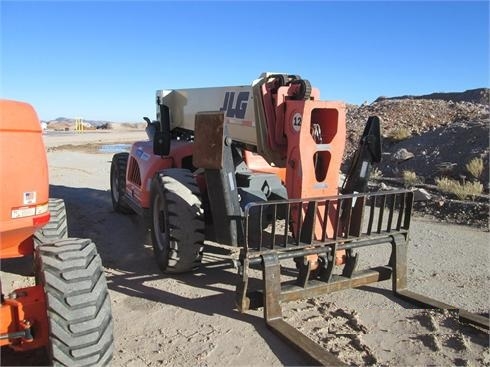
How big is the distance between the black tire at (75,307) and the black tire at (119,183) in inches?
196

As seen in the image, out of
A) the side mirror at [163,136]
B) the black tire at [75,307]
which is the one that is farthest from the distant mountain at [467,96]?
the black tire at [75,307]

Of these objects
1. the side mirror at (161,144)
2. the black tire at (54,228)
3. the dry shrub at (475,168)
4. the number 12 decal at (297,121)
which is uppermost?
the number 12 decal at (297,121)

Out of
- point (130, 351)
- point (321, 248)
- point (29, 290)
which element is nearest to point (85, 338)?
point (29, 290)

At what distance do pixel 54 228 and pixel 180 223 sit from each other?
4.23ft

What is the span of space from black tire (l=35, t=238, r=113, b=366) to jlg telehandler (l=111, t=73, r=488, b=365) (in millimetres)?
1381

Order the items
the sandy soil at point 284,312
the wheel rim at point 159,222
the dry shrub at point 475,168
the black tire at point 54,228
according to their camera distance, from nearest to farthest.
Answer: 1. the sandy soil at point 284,312
2. the black tire at point 54,228
3. the wheel rim at point 159,222
4. the dry shrub at point 475,168

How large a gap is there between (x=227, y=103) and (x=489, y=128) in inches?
485

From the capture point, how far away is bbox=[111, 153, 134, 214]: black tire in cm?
835

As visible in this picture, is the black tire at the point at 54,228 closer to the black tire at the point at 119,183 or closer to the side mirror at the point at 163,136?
the side mirror at the point at 163,136

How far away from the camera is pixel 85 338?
121 inches

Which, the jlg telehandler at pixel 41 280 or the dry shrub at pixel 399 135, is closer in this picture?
the jlg telehandler at pixel 41 280

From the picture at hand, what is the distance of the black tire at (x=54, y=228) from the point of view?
164 inches

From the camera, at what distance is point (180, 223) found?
5.13m

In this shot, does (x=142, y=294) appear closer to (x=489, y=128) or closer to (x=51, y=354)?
(x=51, y=354)
